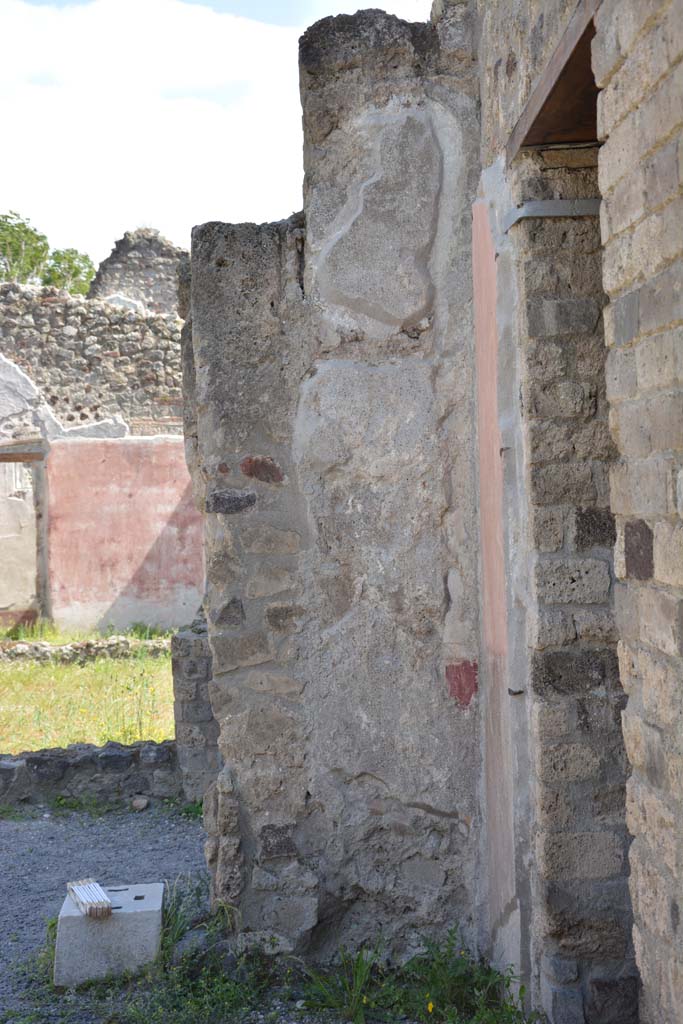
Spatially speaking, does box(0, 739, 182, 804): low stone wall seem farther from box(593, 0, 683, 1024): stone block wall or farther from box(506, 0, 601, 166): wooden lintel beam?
box(506, 0, 601, 166): wooden lintel beam

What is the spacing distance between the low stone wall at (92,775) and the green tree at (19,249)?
2164 cm

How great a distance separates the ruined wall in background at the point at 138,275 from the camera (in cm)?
1541

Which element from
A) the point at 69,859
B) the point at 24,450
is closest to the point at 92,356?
the point at 24,450

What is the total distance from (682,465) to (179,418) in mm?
10751

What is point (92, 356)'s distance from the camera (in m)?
12.0

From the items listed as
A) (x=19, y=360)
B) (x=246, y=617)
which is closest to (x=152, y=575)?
(x=19, y=360)

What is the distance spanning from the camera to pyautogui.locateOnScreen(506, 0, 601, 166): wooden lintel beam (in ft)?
6.79

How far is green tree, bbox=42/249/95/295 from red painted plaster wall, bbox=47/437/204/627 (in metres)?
16.7

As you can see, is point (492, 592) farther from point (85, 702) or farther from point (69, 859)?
point (85, 702)

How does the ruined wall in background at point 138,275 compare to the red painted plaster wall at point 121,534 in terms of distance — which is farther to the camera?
the ruined wall in background at point 138,275

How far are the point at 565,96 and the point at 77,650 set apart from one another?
26.8ft

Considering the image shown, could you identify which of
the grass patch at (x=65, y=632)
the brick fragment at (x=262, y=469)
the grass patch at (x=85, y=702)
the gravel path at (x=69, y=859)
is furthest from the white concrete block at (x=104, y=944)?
the grass patch at (x=65, y=632)

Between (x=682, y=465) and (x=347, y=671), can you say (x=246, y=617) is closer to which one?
(x=347, y=671)

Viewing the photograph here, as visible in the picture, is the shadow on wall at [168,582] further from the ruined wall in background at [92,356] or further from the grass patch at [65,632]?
the ruined wall in background at [92,356]
